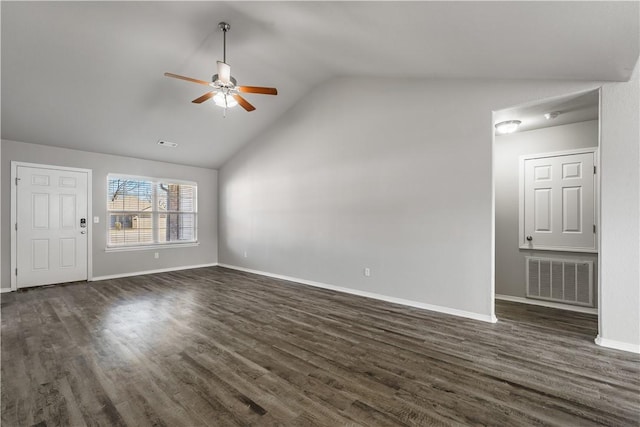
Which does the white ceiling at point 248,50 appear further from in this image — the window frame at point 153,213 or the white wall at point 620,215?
the window frame at point 153,213

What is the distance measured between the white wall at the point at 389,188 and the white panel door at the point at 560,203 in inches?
50.8

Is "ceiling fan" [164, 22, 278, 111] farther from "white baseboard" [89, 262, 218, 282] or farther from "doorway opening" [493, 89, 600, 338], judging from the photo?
"white baseboard" [89, 262, 218, 282]

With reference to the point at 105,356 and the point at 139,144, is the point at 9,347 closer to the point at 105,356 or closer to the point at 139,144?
the point at 105,356

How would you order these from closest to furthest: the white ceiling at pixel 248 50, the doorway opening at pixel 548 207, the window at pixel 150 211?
the white ceiling at pixel 248 50 → the doorway opening at pixel 548 207 → the window at pixel 150 211

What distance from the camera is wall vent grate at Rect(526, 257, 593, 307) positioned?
3.73 m

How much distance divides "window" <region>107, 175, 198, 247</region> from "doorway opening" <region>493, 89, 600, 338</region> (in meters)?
6.65

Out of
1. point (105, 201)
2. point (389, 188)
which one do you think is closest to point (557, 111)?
point (389, 188)

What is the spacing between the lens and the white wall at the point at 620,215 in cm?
266

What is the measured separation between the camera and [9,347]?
270 cm

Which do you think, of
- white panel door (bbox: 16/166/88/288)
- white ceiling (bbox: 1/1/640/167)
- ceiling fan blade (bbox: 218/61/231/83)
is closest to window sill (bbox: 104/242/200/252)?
white panel door (bbox: 16/166/88/288)

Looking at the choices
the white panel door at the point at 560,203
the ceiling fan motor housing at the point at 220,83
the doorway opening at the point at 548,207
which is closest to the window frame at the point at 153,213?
the ceiling fan motor housing at the point at 220,83

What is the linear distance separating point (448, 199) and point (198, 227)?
599cm

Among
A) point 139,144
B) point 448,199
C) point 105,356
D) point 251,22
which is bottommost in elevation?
point 105,356

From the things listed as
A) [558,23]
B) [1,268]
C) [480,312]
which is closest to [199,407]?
[480,312]
